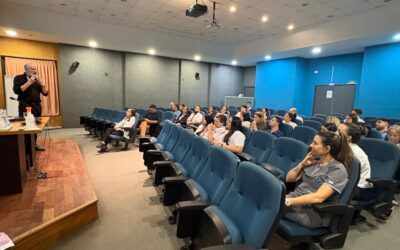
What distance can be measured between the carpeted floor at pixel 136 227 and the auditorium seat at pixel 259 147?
1158 mm

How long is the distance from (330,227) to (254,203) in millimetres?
807

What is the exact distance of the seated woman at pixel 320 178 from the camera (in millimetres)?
1810

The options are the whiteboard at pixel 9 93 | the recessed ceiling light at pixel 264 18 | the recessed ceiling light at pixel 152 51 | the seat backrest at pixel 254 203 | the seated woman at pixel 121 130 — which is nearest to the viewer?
the seat backrest at pixel 254 203

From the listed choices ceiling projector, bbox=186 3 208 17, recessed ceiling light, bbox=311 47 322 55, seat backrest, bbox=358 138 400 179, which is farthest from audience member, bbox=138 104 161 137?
recessed ceiling light, bbox=311 47 322 55

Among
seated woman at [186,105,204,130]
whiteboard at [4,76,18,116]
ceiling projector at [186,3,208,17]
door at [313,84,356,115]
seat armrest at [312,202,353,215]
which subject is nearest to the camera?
seat armrest at [312,202,353,215]

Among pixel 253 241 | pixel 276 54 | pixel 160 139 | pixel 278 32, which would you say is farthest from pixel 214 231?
pixel 276 54

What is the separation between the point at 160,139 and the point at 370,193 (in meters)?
3.30

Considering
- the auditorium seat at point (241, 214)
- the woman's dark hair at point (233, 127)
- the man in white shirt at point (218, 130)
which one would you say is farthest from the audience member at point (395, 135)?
the auditorium seat at point (241, 214)

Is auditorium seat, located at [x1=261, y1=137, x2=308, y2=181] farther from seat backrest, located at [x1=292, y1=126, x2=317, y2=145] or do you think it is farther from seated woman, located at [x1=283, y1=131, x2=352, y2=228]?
seat backrest, located at [x1=292, y1=126, x2=317, y2=145]

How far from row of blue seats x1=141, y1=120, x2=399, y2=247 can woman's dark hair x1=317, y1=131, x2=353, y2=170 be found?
104 millimetres

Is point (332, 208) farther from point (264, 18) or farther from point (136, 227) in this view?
point (264, 18)

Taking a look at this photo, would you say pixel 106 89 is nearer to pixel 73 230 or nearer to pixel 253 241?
pixel 73 230

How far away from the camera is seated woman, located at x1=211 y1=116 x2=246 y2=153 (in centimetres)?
354

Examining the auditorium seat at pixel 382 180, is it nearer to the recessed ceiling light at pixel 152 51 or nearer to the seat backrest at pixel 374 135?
the seat backrest at pixel 374 135
